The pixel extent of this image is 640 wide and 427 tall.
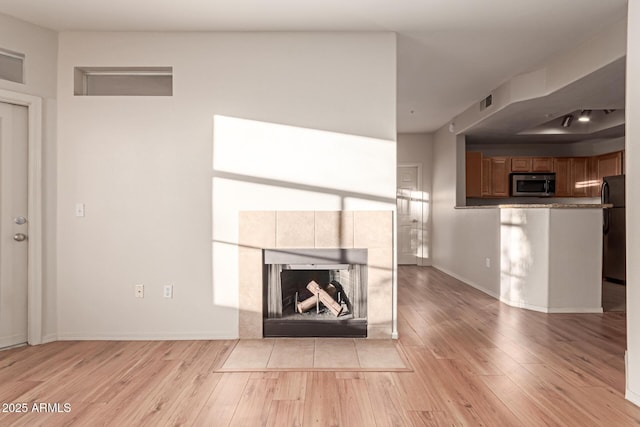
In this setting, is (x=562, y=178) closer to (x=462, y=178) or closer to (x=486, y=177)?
(x=486, y=177)

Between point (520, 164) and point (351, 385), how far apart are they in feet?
21.4

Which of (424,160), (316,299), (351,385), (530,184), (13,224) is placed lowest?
(351,385)

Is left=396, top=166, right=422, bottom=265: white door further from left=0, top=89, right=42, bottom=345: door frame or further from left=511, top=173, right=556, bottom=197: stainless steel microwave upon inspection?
left=0, top=89, right=42, bottom=345: door frame

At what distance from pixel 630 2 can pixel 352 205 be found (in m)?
2.23

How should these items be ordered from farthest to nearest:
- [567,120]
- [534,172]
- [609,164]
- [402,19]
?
[534,172] → [609,164] → [567,120] → [402,19]

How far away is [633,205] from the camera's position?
8.32 feet

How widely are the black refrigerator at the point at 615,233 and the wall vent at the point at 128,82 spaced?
6113 millimetres

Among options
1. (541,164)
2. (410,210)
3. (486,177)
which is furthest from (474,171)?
(410,210)

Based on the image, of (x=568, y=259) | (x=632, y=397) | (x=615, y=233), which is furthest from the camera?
(x=615, y=233)

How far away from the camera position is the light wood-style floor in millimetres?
2322

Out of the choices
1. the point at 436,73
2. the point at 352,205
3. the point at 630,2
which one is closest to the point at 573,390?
A: the point at 352,205

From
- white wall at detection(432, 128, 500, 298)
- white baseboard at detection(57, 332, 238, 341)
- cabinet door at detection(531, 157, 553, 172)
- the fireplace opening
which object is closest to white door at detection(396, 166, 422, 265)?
white wall at detection(432, 128, 500, 298)

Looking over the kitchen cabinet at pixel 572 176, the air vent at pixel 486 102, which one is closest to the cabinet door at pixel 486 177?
the kitchen cabinet at pixel 572 176

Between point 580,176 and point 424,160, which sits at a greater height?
point 424,160
